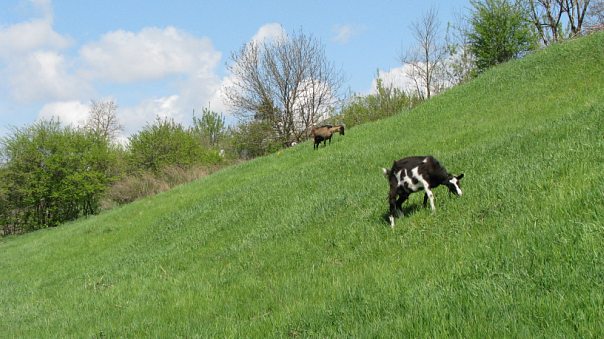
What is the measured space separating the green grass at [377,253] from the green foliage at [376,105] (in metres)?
29.1

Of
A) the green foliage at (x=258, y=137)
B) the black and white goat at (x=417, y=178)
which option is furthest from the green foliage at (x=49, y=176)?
the black and white goat at (x=417, y=178)

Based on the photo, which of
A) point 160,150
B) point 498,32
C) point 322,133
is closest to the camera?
point 322,133

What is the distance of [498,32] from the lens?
108ft

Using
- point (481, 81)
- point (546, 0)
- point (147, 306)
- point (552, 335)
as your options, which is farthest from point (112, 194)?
point (546, 0)

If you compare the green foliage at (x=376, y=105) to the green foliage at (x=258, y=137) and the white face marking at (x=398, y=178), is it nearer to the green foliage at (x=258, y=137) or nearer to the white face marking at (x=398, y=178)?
the green foliage at (x=258, y=137)

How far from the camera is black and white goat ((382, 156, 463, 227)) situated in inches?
290

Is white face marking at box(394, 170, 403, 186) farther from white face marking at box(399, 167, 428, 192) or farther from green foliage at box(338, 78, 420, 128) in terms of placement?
green foliage at box(338, 78, 420, 128)

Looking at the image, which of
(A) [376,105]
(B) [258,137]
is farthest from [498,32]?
(B) [258,137]

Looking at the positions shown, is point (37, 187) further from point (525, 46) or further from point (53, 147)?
point (525, 46)

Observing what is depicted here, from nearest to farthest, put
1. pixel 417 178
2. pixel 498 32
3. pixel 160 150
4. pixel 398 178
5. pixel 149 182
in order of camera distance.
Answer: pixel 417 178 → pixel 398 178 → pixel 498 32 → pixel 149 182 → pixel 160 150

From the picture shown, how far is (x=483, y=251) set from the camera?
5066mm

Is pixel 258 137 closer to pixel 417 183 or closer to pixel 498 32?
pixel 498 32

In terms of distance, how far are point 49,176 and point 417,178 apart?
39554mm

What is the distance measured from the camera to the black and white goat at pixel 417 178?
736 centimetres
